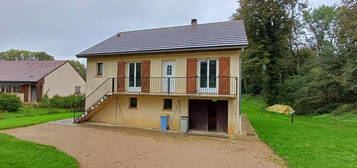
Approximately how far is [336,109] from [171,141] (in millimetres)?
18088

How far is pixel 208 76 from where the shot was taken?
33.1ft

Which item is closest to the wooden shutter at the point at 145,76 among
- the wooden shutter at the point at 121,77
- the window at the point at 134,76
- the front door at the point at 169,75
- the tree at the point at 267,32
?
the window at the point at 134,76

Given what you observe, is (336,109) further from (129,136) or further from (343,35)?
(129,136)

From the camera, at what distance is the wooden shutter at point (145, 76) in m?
11.0

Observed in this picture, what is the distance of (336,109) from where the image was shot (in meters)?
17.7

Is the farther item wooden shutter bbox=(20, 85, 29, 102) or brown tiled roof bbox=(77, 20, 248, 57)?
wooden shutter bbox=(20, 85, 29, 102)

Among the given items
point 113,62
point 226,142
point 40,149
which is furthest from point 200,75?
point 40,149

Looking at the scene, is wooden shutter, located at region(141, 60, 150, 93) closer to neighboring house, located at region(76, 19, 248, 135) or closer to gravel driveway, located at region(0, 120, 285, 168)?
neighboring house, located at region(76, 19, 248, 135)

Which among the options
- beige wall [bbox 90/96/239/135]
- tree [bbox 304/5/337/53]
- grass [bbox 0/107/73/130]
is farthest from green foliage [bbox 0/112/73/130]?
tree [bbox 304/5/337/53]

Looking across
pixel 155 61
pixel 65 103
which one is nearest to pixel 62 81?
pixel 65 103

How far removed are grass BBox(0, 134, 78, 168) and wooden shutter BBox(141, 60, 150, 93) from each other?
5603 millimetres

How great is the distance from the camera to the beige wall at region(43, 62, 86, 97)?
22.8 m

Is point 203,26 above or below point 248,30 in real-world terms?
below

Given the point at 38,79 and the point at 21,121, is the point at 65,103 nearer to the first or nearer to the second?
the point at 38,79
